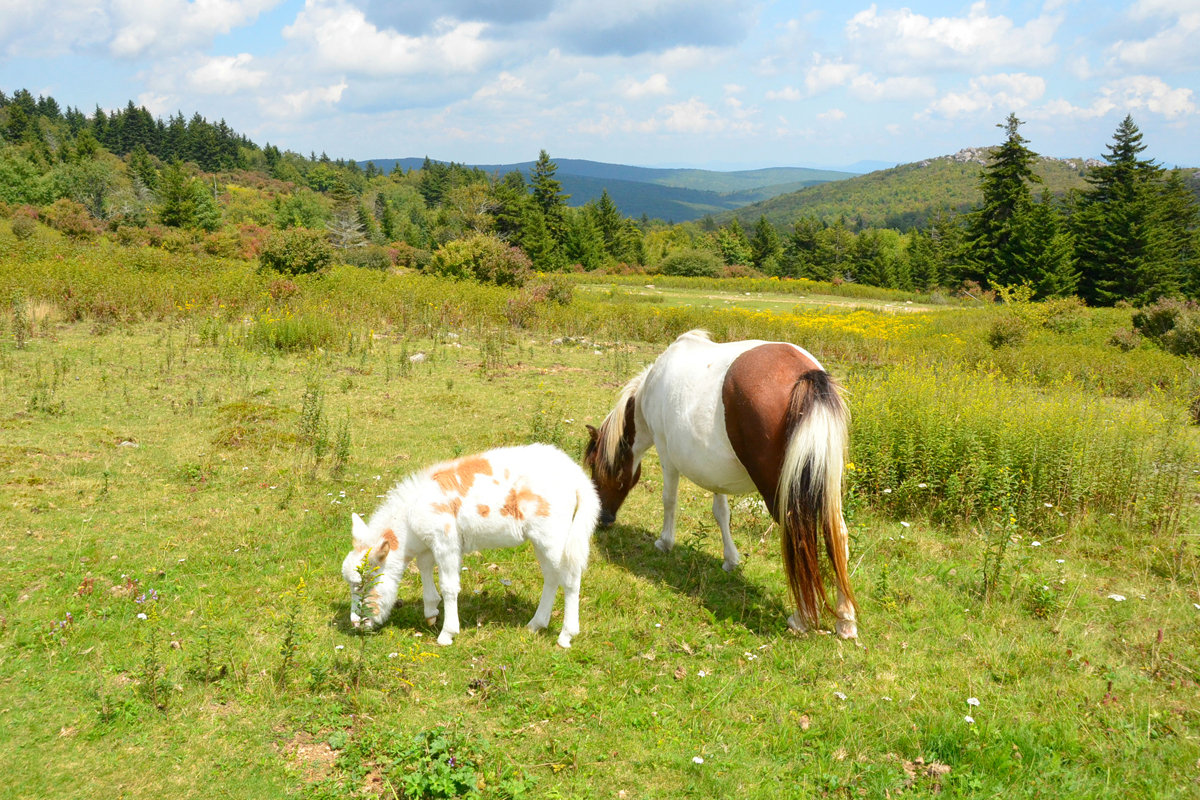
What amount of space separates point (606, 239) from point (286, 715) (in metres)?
73.1

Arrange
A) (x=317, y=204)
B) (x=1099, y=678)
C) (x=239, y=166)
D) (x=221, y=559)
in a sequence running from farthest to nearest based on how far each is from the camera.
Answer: (x=239, y=166), (x=317, y=204), (x=221, y=559), (x=1099, y=678)

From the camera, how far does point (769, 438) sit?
519 cm

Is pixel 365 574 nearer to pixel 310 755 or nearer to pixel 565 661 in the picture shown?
pixel 310 755

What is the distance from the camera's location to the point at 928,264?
65.0m

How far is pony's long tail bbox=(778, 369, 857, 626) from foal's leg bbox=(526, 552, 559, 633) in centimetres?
176

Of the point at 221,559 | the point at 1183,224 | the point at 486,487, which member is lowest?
the point at 221,559

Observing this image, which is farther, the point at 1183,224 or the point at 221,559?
the point at 1183,224

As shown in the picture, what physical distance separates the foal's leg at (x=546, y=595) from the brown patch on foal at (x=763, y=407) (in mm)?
1748

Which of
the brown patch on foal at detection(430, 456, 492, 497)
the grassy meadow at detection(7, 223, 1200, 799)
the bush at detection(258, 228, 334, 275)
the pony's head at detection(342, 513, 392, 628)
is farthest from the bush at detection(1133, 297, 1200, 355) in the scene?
the bush at detection(258, 228, 334, 275)

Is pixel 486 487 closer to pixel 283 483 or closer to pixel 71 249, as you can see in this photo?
pixel 283 483

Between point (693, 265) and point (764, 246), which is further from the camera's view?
point (764, 246)

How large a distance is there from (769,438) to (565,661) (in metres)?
2.24

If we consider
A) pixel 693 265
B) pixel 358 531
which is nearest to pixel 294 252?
pixel 358 531

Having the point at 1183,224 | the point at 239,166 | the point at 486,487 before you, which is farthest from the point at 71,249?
the point at 239,166
